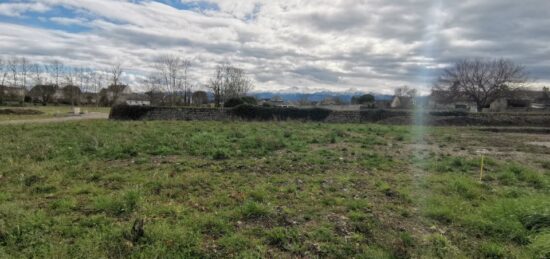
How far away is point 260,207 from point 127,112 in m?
29.9

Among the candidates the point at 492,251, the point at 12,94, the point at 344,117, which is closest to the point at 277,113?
the point at 344,117

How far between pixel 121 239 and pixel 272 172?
13.6ft

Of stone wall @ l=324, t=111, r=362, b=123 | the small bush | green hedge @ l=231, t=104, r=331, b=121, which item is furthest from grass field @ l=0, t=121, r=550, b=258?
stone wall @ l=324, t=111, r=362, b=123

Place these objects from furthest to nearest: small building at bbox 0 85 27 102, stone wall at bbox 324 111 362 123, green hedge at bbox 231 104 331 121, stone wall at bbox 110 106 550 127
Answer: small building at bbox 0 85 27 102, stone wall at bbox 324 111 362 123, green hedge at bbox 231 104 331 121, stone wall at bbox 110 106 550 127

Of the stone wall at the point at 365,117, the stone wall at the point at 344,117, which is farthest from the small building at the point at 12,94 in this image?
the stone wall at the point at 344,117

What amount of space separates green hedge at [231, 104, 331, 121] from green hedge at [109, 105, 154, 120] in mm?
8543

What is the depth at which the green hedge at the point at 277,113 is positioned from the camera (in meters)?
31.9

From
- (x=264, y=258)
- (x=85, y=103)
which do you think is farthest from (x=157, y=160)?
(x=85, y=103)

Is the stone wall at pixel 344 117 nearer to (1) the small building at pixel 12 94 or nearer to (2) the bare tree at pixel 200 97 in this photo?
(2) the bare tree at pixel 200 97

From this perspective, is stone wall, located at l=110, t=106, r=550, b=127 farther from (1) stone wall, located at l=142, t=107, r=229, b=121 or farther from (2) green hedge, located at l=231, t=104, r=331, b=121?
(2) green hedge, located at l=231, t=104, r=331, b=121

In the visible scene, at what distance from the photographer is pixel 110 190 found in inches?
232

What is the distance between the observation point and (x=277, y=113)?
32.5 meters

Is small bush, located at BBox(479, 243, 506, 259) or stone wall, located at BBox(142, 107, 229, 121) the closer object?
small bush, located at BBox(479, 243, 506, 259)

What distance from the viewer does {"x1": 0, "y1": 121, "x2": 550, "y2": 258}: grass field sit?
3.93m
